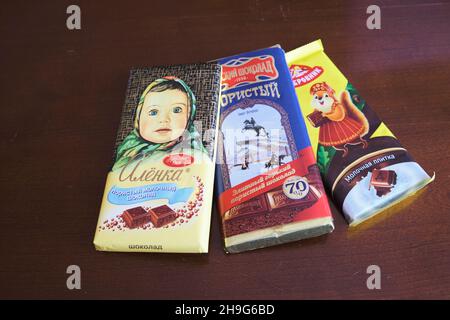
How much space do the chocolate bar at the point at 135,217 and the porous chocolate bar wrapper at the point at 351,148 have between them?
0.88ft

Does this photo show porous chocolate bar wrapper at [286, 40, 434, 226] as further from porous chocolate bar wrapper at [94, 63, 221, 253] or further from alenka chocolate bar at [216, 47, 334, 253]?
porous chocolate bar wrapper at [94, 63, 221, 253]

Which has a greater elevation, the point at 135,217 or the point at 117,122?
the point at 117,122

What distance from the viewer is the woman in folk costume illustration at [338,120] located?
68cm

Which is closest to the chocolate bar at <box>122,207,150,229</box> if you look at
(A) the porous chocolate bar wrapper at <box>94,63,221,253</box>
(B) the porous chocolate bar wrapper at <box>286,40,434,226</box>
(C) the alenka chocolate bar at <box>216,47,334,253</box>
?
(A) the porous chocolate bar wrapper at <box>94,63,221,253</box>

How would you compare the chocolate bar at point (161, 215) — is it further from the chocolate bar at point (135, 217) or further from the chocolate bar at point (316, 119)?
the chocolate bar at point (316, 119)

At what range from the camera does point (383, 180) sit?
632mm

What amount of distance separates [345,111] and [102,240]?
1.39ft

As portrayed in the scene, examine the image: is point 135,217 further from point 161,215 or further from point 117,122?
point 117,122

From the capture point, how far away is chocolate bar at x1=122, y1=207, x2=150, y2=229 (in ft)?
2.06

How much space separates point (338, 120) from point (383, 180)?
12cm

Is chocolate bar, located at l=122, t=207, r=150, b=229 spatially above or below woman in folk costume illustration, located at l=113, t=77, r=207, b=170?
below

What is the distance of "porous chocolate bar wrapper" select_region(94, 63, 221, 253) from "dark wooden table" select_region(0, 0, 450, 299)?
0.11 feet

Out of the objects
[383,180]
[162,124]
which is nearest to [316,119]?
[383,180]

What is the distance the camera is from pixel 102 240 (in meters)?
0.63
